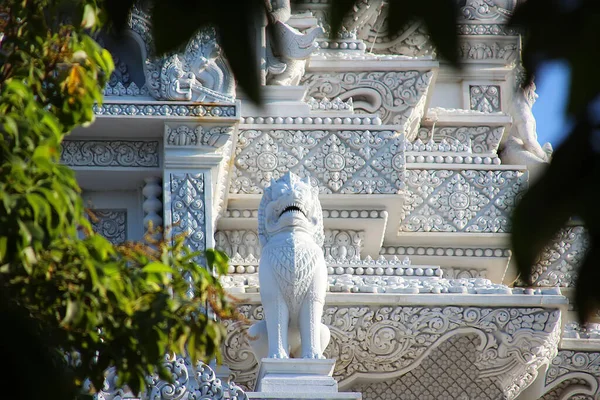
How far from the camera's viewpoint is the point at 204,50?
1075 cm

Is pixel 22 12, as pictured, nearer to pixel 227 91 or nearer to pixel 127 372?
pixel 127 372

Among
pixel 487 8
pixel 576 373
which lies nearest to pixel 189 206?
pixel 576 373

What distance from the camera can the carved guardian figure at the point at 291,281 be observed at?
891 cm

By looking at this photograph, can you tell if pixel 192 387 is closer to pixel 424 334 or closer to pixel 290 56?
pixel 424 334

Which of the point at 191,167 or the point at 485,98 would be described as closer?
the point at 191,167

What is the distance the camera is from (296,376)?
859cm

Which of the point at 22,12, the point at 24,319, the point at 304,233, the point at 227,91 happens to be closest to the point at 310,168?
the point at 227,91

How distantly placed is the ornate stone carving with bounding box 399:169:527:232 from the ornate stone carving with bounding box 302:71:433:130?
1425 mm

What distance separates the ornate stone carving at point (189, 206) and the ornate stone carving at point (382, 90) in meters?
3.46

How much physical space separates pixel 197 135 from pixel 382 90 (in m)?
3.68

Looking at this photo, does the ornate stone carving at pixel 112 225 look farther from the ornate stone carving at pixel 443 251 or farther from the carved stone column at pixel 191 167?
the ornate stone carving at pixel 443 251

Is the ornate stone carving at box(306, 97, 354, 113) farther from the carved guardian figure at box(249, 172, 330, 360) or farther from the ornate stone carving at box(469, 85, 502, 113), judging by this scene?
the ornate stone carving at box(469, 85, 502, 113)

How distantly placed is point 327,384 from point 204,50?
11.1ft

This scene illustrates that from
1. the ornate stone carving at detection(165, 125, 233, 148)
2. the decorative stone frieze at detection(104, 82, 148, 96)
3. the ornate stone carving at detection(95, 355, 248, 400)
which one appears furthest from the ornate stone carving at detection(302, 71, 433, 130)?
the ornate stone carving at detection(95, 355, 248, 400)
